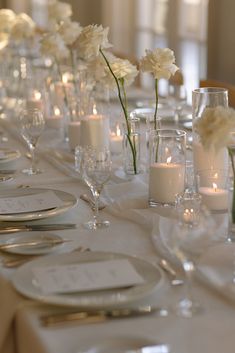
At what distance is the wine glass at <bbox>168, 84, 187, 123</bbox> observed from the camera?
309cm

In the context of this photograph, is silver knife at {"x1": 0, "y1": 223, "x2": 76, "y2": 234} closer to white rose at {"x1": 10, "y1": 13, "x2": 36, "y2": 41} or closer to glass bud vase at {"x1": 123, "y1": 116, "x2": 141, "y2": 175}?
glass bud vase at {"x1": 123, "y1": 116, "x2": 141, "y2": 175}

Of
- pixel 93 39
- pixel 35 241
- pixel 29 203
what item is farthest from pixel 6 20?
pixel 35 241

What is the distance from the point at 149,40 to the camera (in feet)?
20.5

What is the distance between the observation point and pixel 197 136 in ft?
6.97

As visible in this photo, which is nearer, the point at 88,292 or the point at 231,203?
the point at 88,292

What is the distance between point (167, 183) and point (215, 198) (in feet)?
0.60

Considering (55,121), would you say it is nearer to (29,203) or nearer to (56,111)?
(56,111)

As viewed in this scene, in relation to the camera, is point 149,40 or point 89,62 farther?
point 149,40

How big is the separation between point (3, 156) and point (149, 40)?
391cm

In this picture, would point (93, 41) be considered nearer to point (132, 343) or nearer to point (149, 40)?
point (132, 343)

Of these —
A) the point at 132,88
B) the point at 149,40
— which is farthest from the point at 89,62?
the point at 149,40

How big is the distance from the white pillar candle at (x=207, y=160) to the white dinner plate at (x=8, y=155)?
697 millimetres

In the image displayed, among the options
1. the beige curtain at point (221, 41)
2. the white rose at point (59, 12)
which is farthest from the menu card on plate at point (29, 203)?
the beige curtain at point (221, 41)

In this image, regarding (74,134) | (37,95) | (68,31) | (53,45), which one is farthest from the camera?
(37,95)
